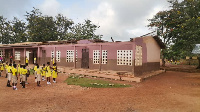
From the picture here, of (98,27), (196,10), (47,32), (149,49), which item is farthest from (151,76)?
(47,32)

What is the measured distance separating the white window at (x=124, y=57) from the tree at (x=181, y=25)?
9975 millimetres

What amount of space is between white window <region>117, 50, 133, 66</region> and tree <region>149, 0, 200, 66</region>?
9975 mm

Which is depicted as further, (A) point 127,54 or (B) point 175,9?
(B) point 175,9

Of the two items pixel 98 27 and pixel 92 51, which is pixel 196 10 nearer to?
pixel 92 51

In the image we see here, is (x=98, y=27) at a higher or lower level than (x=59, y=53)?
higher

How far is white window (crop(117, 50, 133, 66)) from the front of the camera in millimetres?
13883

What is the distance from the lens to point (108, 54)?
1512cm

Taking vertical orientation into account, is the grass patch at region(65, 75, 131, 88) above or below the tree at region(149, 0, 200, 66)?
below

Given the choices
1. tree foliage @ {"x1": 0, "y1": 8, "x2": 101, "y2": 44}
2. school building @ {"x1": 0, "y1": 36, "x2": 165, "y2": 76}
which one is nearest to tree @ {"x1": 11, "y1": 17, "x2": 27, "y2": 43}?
tree foliage @ {"x1": 0, "y1": 8, "x2": 101, "y2": 44}

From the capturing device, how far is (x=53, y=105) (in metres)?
6.10

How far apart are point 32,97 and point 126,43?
339 inches

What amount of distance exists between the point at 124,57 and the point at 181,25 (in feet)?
39.7

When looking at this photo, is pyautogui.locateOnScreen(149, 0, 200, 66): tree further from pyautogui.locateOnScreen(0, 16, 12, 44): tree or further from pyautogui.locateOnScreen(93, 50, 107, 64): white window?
pyautogui.locateOnScreen(0, 16, 12, 44): tree

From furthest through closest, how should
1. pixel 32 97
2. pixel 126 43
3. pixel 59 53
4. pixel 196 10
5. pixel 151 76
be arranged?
pixel 196 10 < pixel 59 53 < pixel 151 76 < pixel 126 43 < pixel 32 97
